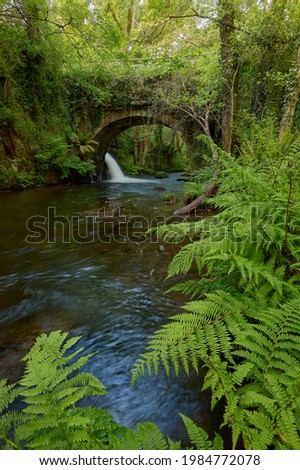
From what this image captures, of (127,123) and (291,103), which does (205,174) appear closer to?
(291,103)

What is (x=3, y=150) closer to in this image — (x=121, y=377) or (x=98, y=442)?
(x=121, y=377)

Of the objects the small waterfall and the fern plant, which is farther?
the small waterfall

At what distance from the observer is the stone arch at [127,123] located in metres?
10.8

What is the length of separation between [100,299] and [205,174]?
239 inches

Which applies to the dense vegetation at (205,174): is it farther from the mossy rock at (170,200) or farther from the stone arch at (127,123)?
the mossy rock at (170,200)

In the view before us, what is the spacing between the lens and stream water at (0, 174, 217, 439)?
190 cm

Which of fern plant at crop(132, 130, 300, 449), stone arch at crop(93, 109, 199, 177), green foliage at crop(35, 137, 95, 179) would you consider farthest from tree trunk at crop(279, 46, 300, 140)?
green foliage at crop(35, 137, 95, 179)

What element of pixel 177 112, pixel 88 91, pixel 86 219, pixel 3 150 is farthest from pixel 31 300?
pixel 88 91

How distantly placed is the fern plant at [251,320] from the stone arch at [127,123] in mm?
9152

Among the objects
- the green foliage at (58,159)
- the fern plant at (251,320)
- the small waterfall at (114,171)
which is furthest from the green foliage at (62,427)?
the small waterfall at (114,171)

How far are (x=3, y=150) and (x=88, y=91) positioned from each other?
541cm

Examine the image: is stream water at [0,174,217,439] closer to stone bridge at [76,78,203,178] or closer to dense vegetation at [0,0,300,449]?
dense vegetation at [0,0,300,449]

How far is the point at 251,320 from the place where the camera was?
165 cm

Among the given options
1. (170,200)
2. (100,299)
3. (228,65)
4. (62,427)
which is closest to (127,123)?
(170,200)
